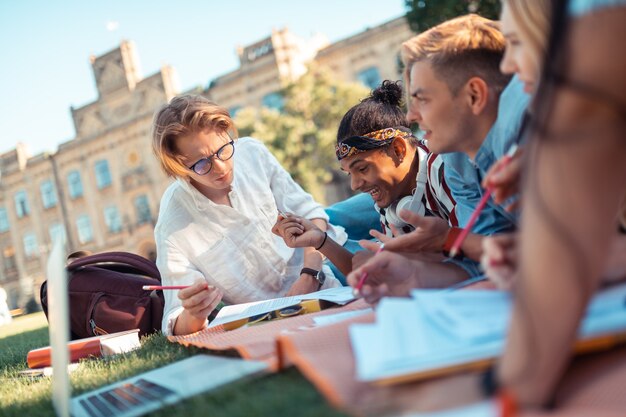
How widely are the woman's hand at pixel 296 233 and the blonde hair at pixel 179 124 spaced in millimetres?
601

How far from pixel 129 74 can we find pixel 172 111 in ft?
80.3

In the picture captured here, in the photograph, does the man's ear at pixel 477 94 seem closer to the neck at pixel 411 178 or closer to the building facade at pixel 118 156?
the neck at pixel 411 178

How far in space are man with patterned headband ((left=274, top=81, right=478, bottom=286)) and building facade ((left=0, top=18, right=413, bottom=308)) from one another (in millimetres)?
18762

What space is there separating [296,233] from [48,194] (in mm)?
28906

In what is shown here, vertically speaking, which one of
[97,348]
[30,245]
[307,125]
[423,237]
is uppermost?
[307,125]

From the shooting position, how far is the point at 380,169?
10.4ft

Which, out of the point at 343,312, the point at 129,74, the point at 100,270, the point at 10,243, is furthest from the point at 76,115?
the point at 343,312

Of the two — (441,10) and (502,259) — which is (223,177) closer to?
(502,259)

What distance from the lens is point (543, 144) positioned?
920mm

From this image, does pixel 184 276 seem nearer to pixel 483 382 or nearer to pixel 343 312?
pixel 343 312

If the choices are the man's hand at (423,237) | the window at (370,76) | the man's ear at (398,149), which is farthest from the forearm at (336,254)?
the window at (370,76)

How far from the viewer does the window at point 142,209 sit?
84.3 ft

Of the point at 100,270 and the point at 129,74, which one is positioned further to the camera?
the point at 129,74

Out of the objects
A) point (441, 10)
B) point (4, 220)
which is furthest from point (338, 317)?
point (4, 220)
